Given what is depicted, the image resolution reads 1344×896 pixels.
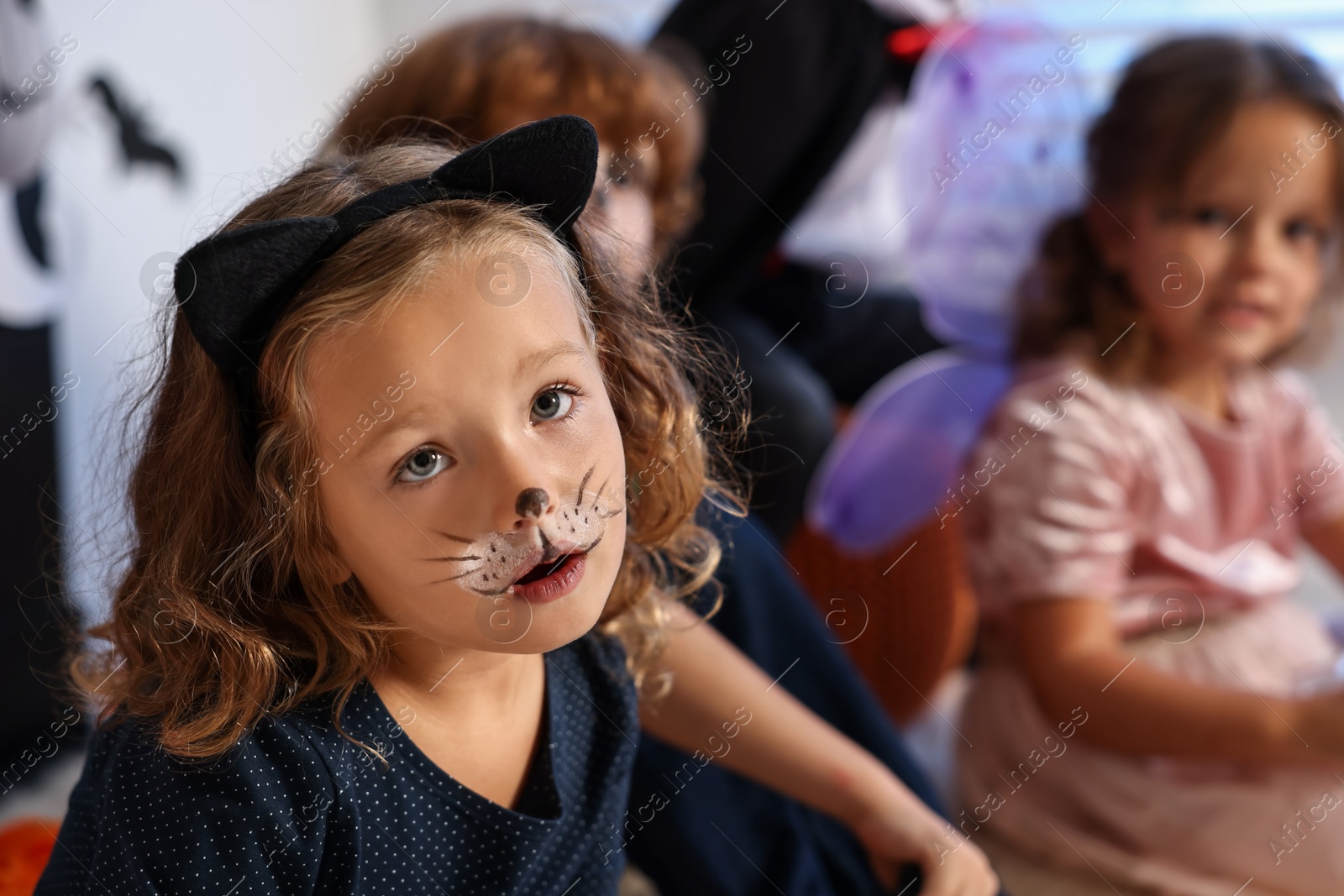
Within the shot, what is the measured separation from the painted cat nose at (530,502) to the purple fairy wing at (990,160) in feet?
2.54

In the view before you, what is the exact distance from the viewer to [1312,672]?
1012mm

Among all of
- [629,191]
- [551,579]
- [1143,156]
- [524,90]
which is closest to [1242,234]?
[1143,156]

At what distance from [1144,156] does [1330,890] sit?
0.64m

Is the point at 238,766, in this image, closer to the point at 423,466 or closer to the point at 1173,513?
the point at 423,466

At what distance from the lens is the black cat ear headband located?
0.49 meters

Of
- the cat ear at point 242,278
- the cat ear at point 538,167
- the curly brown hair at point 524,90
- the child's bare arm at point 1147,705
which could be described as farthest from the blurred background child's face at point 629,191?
the child's bare arm at point 1147,705

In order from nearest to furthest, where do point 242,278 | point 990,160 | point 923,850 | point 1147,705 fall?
1. point 242,278
2. point 923,850
3. point 1147,705
4. point 990,160

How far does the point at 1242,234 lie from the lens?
98 cm

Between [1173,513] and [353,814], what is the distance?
2.54 feet

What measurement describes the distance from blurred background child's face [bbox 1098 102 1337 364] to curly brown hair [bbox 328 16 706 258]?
45 centimetres

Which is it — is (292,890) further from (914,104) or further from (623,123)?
(914,104)

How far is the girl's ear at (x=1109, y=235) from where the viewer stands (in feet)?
3.46

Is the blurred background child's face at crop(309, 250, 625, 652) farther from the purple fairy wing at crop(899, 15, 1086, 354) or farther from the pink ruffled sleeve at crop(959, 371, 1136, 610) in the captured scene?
the purple fairy wing at crop(899, 15, 1086, 354)

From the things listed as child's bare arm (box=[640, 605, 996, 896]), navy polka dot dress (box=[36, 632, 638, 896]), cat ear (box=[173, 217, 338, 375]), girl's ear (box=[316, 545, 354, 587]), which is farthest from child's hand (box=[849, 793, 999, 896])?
cat ear (box=[173, 217, 338, 375])
